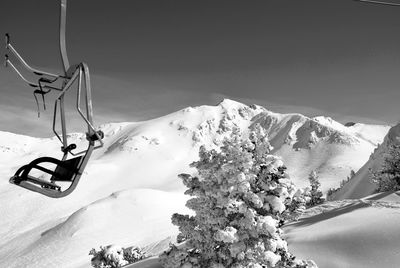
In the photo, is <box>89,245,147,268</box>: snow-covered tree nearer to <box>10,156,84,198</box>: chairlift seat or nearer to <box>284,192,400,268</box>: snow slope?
<box>284,192,400,268</box>: snow slope

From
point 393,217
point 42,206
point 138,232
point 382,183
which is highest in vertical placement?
point 393,217

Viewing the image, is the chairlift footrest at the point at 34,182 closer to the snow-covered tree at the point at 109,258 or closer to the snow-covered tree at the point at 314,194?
the snow-covered tree at the point at 109,258

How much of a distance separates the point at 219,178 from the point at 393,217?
12.7 m

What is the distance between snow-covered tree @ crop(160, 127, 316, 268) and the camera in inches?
648

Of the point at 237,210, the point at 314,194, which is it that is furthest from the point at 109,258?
the point at 314,194

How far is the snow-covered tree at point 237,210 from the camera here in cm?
1645

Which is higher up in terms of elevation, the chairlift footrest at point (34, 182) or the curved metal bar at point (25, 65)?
the curved metal bar at point (25, 65)

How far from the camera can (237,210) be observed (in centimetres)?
1681

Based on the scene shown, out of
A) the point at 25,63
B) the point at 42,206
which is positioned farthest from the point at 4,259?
the point at 25,63

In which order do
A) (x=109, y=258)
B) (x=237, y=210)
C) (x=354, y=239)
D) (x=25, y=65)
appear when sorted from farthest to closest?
(x=109, y=258), (x=354, y=239), (x=237, y=210), (x=25, y=65)

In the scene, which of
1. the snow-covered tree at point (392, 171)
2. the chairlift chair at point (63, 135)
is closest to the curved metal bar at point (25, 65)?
the chairlift chair at point (63, 135)

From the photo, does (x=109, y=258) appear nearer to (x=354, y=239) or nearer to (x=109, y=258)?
(x=109, y=258)

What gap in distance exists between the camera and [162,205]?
104125mm

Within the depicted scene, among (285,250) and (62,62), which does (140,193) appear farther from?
(62,62)
